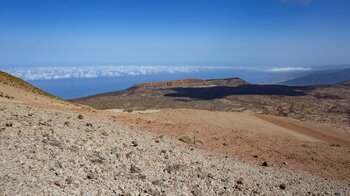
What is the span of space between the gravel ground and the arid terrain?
0.10 feet

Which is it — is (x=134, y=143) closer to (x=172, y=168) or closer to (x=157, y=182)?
(x=172, y=168)

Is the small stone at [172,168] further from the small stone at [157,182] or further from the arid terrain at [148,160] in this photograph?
the small stone at [157,182]

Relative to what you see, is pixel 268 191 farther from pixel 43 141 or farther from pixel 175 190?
pixel 43 141

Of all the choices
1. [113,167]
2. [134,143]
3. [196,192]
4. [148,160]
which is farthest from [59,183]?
[134,143]

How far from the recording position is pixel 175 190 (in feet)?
33.6

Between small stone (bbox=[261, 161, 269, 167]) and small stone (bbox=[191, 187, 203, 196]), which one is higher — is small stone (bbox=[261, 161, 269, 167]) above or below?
below

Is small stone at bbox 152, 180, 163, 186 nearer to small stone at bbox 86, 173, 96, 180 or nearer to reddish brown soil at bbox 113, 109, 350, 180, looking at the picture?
small stone at bbox 86, 173, 96, 180

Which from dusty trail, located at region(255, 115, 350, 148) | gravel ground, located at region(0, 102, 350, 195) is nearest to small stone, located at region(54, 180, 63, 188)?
gravel ground, located at region(0, 102, 350, 195)

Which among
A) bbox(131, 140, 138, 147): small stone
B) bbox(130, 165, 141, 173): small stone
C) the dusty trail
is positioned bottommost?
the dusty trail

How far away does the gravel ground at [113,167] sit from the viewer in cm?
916

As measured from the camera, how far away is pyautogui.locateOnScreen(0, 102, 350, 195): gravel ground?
9164 millimetres

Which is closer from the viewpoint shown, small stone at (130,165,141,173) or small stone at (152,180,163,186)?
small stone at (152,180,163,186)

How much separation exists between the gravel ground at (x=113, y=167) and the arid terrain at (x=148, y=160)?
0.10 feet

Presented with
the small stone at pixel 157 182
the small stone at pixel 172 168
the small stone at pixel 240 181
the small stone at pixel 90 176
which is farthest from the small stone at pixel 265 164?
the small stone at pixel 90 176
